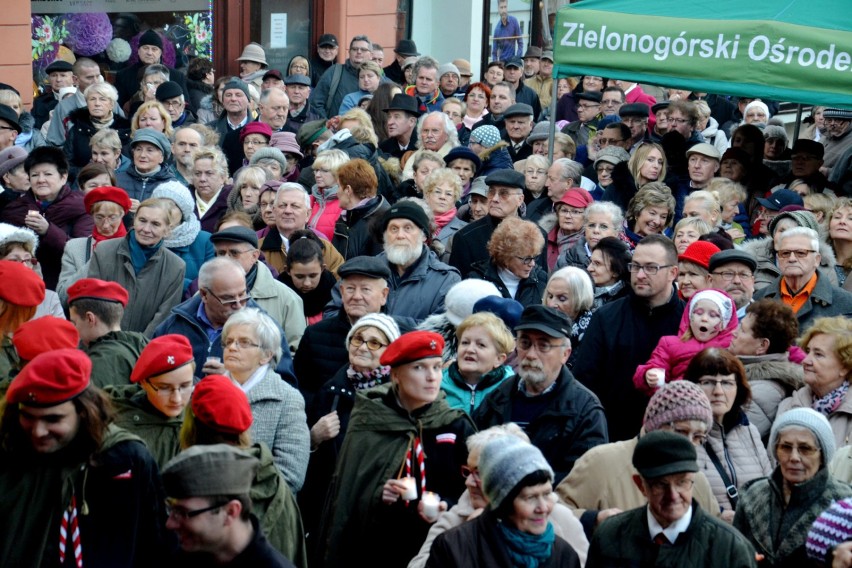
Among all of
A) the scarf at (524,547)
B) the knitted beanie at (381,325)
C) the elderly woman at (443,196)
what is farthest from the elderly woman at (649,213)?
the scarf at (524,547)

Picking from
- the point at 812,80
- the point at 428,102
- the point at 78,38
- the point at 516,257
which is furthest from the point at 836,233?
the point at 78,38

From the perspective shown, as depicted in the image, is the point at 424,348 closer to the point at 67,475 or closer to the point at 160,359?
the point at 160,359

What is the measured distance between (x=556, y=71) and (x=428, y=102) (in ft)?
14.9

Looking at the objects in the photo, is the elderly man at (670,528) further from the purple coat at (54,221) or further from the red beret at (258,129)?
the red beret at (258,129)

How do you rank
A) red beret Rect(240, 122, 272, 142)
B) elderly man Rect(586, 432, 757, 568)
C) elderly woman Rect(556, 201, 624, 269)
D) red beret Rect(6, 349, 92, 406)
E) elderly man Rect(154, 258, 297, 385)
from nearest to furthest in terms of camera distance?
1. elderly man Rect(586, 432, 757, 568)
2. red beret Rect(6, 349, 92, 406)
3. elderly man Rect(154, 258, 297, 385)
4. elderly woman Rect(556, 201, 624, 269)
5. red beret Rect(240, 122, 272, 142)

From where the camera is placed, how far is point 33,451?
495cm

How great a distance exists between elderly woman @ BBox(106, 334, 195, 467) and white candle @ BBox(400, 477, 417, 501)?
0.98 m

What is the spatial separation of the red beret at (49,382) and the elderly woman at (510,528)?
1.42 m

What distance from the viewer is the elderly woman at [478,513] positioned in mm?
4953

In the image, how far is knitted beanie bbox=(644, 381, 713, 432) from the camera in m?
5.41

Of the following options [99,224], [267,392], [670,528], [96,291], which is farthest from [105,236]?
[670,528]

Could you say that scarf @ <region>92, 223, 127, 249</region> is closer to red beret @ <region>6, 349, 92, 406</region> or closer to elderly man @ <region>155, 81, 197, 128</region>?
red beret @ <region>6, 349, 92, 406</region>

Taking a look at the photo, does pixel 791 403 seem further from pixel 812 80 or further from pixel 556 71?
pixel 556 71

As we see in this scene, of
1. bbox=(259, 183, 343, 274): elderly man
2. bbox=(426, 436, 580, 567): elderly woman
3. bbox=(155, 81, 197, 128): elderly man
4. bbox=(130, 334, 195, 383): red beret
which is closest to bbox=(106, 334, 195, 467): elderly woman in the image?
bbox=(130, 334, 195, 383): red beret
